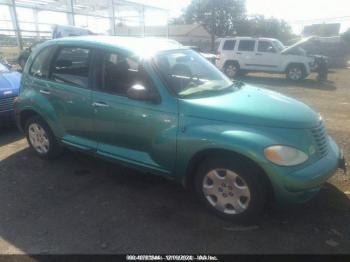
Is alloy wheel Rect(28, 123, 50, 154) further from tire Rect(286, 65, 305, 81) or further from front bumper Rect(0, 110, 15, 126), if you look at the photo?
tire Rect(286, 65, 305, 81)

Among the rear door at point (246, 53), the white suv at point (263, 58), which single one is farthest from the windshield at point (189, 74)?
the rear door at point (246, 53)

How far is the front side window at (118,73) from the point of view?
3953 mm

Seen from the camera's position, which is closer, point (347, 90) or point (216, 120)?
point (216, 120)

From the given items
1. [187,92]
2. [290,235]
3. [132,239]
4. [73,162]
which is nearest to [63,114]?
[73,162]

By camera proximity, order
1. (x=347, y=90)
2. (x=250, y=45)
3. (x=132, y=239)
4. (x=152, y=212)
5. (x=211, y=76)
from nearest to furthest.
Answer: (x=132, y=239)
(x=152, y=212)
(x=211, y=76)
(x=347, y=90)
(x=250, y=45)

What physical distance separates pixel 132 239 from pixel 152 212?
51 centimetres

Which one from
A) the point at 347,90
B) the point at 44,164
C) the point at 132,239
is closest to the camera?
the point at 132,239

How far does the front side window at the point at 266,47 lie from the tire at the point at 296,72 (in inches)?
44.0

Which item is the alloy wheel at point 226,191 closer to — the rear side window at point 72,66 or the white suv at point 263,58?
the rear side window at point 72,66

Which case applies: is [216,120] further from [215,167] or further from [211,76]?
[211,76]

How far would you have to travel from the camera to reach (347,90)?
40.3 ft

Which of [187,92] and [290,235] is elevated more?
[187,92]

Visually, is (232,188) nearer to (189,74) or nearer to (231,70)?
(189,74)

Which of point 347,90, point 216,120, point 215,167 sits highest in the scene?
point 216,120
